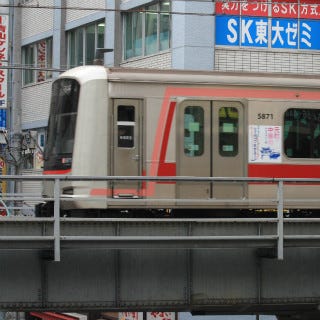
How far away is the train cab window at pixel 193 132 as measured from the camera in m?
16.2

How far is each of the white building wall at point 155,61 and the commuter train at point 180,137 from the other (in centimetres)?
893

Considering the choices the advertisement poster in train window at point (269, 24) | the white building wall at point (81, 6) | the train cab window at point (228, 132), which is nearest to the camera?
the train cab window at point (228, 132)

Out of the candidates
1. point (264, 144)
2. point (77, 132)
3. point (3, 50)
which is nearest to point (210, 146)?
point (264, 144)

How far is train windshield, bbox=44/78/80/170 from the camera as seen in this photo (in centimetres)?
1620

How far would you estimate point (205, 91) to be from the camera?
643 inches

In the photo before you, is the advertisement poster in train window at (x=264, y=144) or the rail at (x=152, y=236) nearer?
the rail at (x=152, y=236)

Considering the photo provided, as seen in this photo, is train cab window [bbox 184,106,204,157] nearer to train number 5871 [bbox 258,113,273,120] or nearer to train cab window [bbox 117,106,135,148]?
train cab window [bbox 117,106,135,148]

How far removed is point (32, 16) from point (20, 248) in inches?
940

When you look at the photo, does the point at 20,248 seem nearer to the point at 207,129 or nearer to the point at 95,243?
the point at 95,243

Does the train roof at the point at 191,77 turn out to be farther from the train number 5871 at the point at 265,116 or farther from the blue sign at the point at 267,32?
the blue sign at the point at 267,32

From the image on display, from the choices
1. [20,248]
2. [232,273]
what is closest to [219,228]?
[232,273]

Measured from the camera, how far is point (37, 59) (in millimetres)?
34906

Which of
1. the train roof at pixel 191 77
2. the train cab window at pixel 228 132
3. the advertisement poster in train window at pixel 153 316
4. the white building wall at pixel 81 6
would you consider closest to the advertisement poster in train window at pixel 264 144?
the train cab window at pixel 228 132

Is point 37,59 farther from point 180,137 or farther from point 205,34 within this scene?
point 180,137
